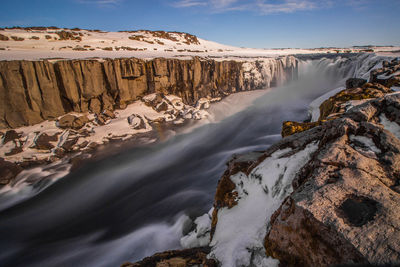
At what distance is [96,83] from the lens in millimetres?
17531

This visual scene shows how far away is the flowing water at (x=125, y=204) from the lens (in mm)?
7867

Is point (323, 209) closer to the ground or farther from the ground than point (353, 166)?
closer to the ground

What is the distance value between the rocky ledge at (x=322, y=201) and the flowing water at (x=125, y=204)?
13.1ft

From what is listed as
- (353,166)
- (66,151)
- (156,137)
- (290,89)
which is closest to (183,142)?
(156,137)

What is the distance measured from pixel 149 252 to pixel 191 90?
1944 cm

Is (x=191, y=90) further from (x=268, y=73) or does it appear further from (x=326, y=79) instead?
(x=326, y=79)

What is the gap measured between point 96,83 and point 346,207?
19622 millimetres

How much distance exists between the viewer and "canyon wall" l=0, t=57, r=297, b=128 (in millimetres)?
14133

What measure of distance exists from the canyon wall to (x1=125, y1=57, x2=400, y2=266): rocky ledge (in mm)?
16729

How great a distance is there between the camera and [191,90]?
24031 millimetres

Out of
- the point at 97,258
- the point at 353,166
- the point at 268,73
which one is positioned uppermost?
the point at 268,73

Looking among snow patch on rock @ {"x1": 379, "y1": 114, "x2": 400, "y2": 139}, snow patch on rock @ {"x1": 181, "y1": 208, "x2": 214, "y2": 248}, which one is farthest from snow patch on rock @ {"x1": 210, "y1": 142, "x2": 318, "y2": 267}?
snow patch on rock @ {"x1": 379, "y1": 114, "x2": 400, "y2": 139}

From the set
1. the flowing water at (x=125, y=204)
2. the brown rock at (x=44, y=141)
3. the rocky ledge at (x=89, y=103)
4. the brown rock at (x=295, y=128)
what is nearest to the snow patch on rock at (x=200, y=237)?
Result: the flowing water at (x=125, y=204)

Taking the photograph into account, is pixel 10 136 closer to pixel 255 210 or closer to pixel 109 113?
pixel 109 113
